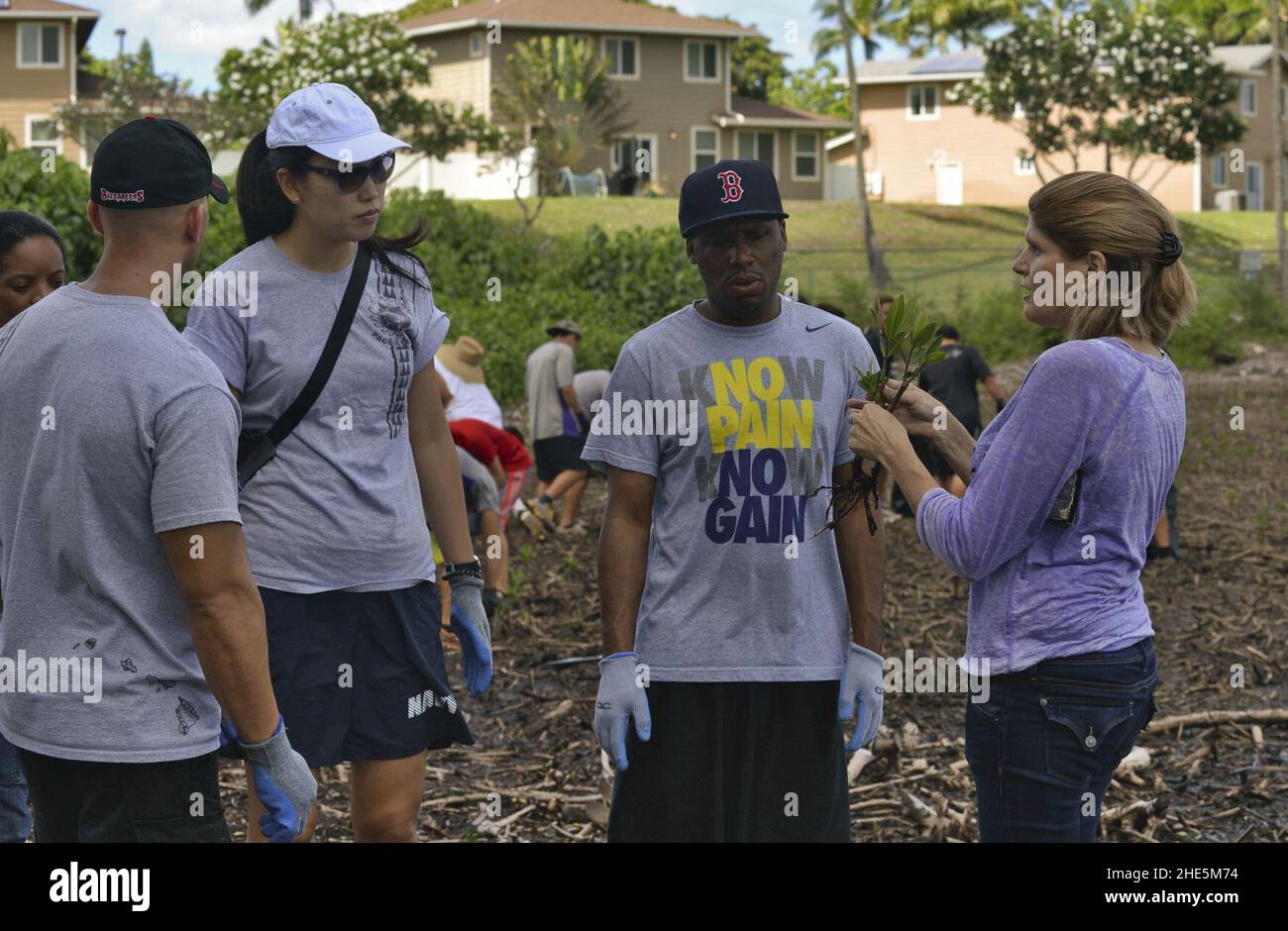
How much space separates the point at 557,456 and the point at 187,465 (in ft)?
33.0

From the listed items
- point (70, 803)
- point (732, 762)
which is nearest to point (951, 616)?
point (732, 762)

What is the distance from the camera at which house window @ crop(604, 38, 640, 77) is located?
45.2 m

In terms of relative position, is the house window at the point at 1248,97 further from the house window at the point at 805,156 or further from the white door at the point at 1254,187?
the house window at the point at 805,156

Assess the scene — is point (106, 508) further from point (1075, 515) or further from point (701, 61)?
point (701, 61)

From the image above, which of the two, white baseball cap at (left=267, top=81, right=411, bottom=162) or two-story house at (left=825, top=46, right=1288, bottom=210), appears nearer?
white baseball cap at (left=267, top=81, right=411, bottom=162)

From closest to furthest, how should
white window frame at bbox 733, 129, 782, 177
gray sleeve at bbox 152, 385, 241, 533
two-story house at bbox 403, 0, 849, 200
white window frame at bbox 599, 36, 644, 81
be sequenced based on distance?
1. gray sleeve at bbox 152, 385, 241, 533
2. two-story house at bbox 403, 0, 849, 200
3. white window frame at bbox 599, 36, 644, 81
4. white window frame at bbox 733, 129, 782, 177

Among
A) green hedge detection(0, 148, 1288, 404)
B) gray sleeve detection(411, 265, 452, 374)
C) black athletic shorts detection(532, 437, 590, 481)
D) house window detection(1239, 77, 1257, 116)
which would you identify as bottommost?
black athletic shorts detection(532, 437, 590, 481)

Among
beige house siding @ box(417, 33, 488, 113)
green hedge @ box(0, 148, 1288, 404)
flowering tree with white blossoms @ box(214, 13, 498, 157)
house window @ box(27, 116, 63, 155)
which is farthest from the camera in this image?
beige house siding @ box(417, 33, 488, 113)

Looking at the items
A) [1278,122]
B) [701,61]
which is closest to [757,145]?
[701,61]

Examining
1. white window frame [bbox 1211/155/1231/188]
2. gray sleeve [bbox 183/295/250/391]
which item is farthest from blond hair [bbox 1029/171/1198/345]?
white window frame [bbox 1211/155/1231/188]

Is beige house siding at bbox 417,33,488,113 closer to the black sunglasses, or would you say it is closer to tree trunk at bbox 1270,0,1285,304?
tree trunk at bbox 1270,0,1285,304

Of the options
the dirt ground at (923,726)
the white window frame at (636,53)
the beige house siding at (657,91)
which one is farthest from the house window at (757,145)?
the dirt ground at (923,726)

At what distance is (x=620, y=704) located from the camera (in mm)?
3586

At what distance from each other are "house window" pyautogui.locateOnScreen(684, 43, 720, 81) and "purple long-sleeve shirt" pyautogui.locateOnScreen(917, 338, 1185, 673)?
44.9m
